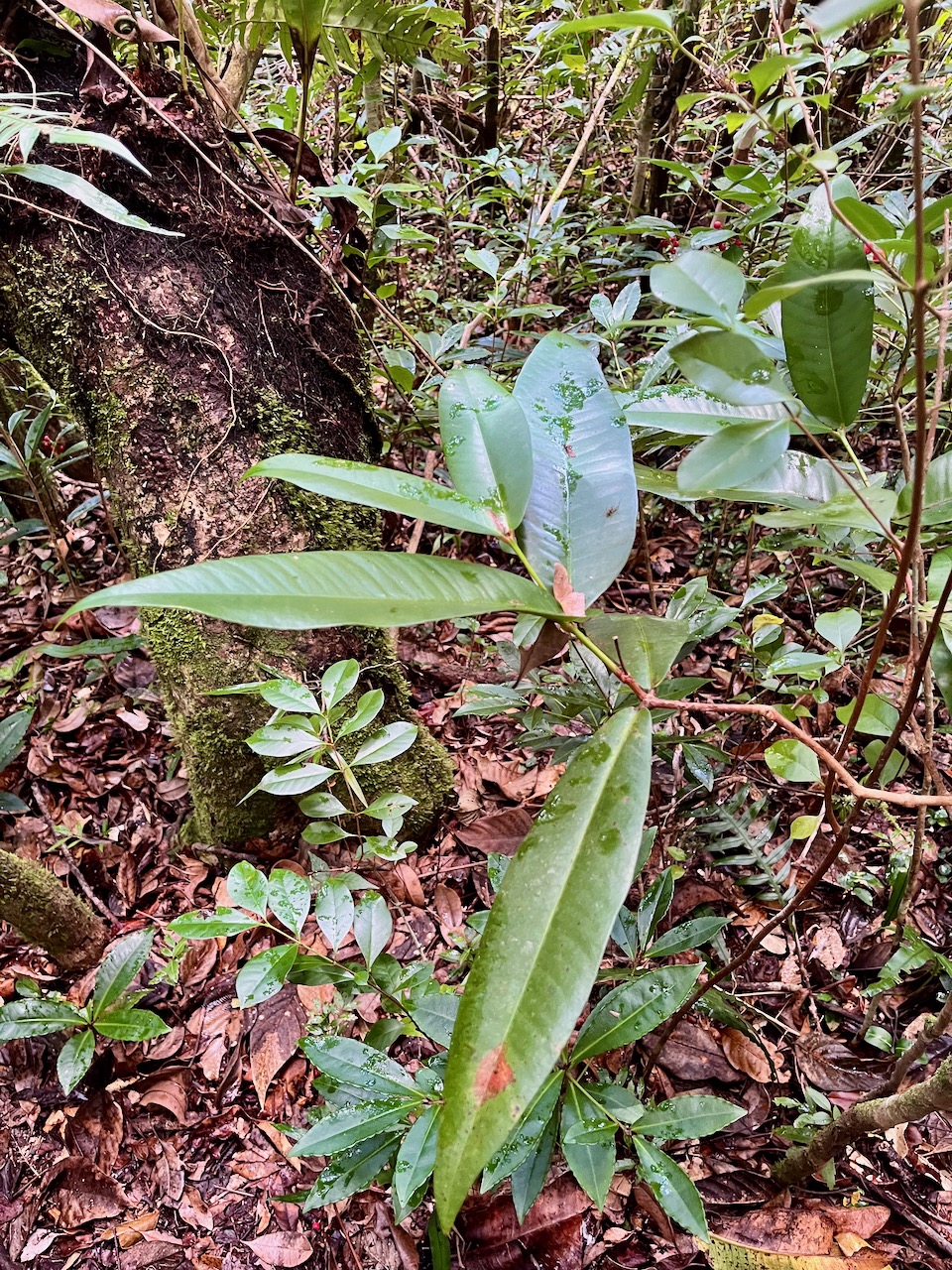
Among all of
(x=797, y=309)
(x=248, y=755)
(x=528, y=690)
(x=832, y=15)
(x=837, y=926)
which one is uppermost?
(x=832, y=15)

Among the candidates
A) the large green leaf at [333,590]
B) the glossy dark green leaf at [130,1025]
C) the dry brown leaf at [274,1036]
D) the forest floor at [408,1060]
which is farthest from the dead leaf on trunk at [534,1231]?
the large green leaf at [333,590]

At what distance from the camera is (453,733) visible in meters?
1.78

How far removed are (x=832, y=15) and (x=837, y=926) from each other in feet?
4.61

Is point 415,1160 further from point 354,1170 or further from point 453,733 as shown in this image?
point 453,733

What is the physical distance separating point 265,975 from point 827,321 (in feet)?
2.92

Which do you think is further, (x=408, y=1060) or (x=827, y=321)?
(x=408, y=1060)

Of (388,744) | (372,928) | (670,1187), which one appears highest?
(388,744)

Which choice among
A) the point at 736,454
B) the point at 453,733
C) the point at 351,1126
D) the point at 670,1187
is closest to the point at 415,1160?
the point at 351,1126

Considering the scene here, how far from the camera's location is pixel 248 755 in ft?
4.75

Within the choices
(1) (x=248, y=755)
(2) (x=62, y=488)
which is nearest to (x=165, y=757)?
(1) (x=248, y=755)

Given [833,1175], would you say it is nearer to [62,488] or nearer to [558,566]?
[558,566]

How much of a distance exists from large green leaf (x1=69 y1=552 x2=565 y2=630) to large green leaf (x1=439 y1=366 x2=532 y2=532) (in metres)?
0.11

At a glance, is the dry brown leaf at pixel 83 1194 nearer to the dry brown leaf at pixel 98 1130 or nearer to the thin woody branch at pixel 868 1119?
the dry brown leaf at pixel 98 1130

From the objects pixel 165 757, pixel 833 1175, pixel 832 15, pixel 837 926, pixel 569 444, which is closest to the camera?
pixel 832 15
